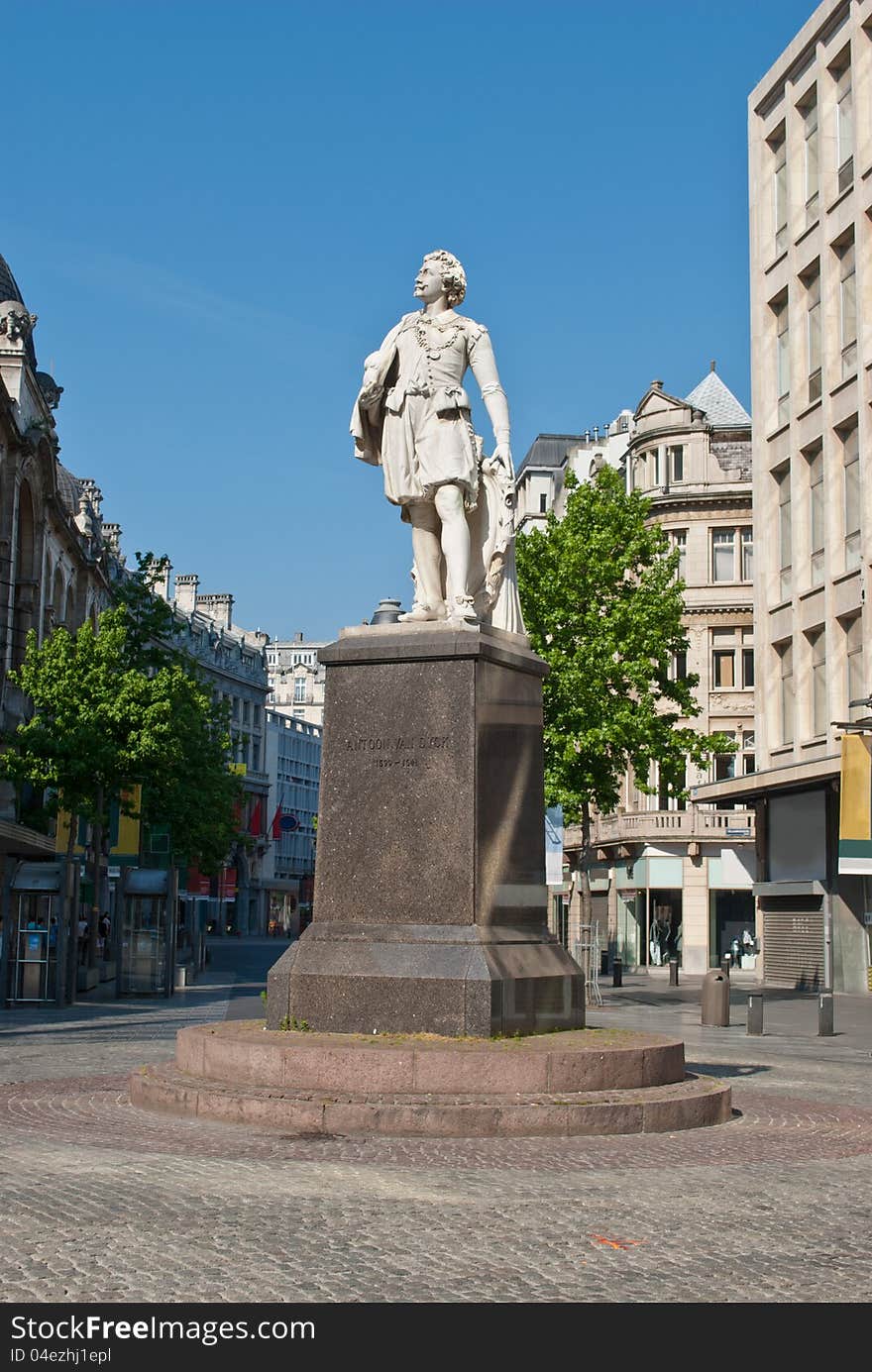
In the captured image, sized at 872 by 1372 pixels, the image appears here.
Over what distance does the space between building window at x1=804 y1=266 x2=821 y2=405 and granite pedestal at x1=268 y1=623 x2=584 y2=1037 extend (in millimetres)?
29842

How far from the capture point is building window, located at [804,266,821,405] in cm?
3969

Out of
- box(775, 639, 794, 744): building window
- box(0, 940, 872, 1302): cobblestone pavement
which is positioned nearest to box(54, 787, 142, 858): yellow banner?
box(775, 639, 794, 744): building window

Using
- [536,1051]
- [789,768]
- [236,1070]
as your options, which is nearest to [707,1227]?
[536,1051]

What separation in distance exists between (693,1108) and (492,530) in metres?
4.94

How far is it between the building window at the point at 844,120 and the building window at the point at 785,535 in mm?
7348

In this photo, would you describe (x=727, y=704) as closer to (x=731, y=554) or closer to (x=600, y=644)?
(x=731, y=554)

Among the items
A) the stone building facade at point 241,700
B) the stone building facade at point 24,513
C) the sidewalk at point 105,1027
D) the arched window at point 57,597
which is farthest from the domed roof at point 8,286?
the stone building facade at point 241,700

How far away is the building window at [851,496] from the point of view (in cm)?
3678

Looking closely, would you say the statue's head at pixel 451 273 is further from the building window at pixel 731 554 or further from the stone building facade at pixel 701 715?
the building window at pixel 731 554

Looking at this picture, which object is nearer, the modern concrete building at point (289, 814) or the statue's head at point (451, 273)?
the statue's head at point (451, 273)

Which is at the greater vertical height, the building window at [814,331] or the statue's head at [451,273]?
the building window at [814,331]

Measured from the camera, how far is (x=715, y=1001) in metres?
25.1

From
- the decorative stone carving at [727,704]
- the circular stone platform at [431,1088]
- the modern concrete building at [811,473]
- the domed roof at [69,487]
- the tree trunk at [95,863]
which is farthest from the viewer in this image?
the domed roof at [69,487]

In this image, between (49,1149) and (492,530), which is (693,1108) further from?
(492,530)
